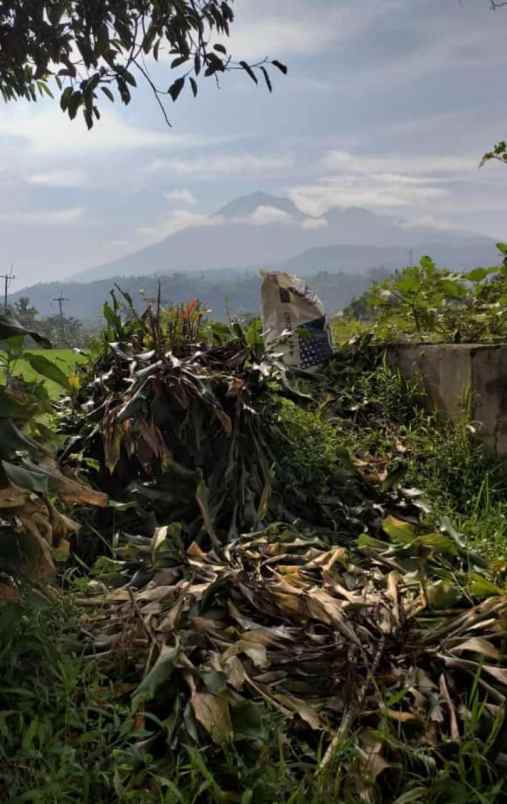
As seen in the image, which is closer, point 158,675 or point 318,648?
point 158,675

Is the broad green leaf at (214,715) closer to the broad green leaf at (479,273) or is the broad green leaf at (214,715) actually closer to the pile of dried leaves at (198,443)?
the pile of dried leaves at (198,443)

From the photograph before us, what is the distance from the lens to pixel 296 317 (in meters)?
4.93

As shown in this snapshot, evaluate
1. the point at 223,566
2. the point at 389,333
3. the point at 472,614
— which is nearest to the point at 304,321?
the point at 389,333

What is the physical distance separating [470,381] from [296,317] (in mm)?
1407

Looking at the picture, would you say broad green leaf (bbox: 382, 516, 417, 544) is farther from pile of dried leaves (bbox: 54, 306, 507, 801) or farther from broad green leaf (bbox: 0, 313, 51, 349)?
broad green leaf (bbox: 0, 313, 51, 349)

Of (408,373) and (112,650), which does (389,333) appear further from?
(112,650)

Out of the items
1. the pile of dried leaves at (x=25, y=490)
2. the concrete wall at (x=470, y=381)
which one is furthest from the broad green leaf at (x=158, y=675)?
the concrete wall at (x=470, y=381)

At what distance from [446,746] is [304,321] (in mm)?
3521

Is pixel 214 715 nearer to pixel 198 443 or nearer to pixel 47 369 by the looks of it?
pixel 47 369

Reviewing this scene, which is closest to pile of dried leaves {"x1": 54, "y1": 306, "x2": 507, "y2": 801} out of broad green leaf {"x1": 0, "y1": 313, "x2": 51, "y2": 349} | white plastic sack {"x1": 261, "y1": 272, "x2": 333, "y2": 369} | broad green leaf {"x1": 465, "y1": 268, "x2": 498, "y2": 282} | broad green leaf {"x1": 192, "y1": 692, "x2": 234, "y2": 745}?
broad green leaf {"x1": 192, "y1": 692, "x2": 234, "y2": 745}

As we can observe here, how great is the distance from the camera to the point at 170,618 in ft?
6.39

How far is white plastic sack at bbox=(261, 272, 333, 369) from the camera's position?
15.5ft

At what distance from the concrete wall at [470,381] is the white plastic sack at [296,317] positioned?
0.73 meters

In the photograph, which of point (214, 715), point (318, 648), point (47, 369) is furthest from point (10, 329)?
point (318, 648)
